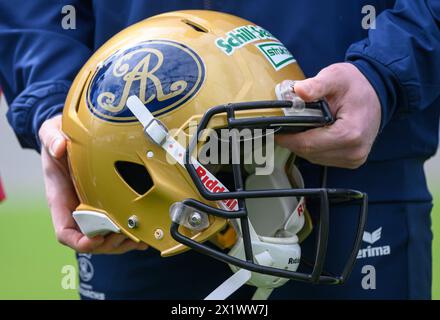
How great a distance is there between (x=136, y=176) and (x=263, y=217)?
215mm

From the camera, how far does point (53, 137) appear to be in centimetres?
129

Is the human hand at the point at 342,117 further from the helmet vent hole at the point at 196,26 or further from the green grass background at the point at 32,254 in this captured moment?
the green grass background at the point at 32,254

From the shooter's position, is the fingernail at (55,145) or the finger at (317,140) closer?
the finger at (317,140)

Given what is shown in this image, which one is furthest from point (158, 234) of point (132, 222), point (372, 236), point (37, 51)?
point (37, 51)

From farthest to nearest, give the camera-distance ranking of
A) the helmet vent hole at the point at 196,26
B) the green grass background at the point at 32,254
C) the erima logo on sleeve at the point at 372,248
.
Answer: the green grass background at the point at 32,254 < the erima logo on sleeve at the point at 372,248 < the helmet vent hole at the point at 196,26

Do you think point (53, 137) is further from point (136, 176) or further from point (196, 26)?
point (196, 26)

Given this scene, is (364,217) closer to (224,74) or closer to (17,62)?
(224,74)

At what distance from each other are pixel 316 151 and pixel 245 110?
0.12m

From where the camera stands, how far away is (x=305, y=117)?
113 cm

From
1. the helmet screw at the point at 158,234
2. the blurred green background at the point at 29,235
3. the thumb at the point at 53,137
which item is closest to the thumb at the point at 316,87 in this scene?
the helmet screw at the point at 158,234

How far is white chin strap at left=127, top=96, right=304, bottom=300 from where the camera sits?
3.77 feet

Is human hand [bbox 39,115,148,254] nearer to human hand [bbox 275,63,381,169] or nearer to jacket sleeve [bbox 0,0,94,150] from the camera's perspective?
jacket sleeve [bbox 0,0,94,150]

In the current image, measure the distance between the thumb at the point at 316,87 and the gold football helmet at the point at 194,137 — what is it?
0.03m

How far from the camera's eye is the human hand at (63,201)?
4.20ft
